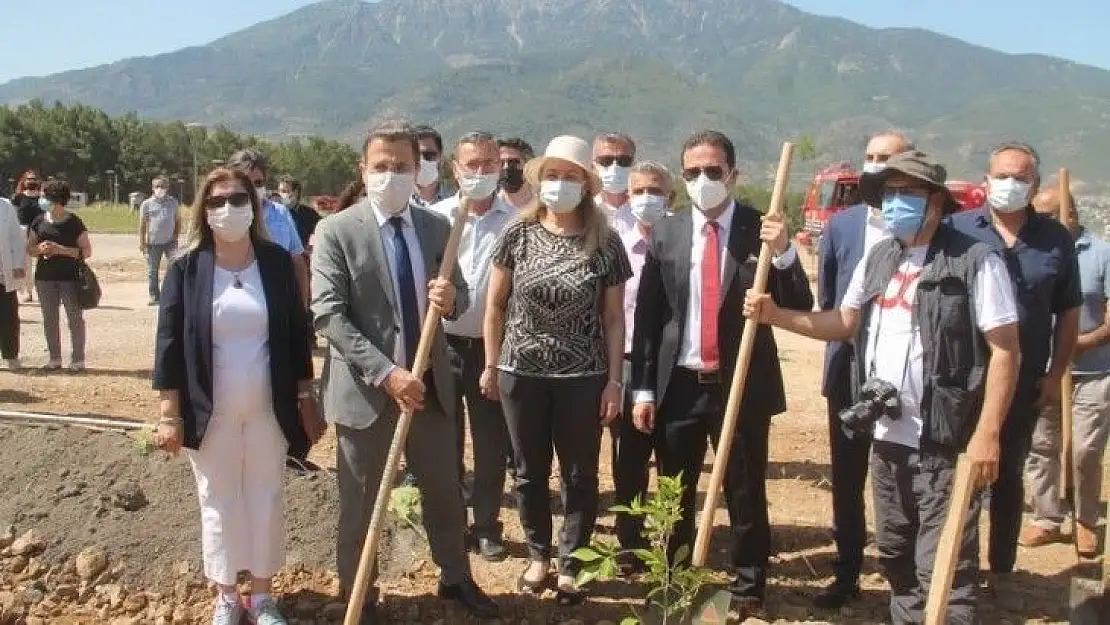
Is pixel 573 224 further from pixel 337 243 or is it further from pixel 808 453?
pixel 808 453

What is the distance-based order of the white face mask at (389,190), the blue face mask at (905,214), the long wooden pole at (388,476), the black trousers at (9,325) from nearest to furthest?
the blue face mask at (905,214) < the long wooden pole at (388,476) < the white face mask at (389,190) < the black trousers at (9,325)

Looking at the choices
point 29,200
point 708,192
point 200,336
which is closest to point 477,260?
point 708,192

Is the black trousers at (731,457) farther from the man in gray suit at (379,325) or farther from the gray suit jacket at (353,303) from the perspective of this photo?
the gray suit jacket at (353,303)

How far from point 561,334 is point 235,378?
4.42 ft

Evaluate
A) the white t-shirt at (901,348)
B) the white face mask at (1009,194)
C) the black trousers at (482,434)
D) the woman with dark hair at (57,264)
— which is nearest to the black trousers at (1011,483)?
the white face mask at (1009,194)

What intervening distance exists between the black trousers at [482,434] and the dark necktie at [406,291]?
929 millimetres

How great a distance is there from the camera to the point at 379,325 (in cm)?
381

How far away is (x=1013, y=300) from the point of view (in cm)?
335

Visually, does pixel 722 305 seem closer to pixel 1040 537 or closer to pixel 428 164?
pixel 428 164

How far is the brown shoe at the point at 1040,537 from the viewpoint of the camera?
17.6 feet

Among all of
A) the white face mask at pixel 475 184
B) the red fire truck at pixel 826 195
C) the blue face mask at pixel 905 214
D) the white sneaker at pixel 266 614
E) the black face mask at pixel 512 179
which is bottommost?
the white sneaker at pixel 266 614

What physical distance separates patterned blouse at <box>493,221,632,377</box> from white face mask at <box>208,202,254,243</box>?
1.14 metres

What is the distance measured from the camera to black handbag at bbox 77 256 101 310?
9125mm

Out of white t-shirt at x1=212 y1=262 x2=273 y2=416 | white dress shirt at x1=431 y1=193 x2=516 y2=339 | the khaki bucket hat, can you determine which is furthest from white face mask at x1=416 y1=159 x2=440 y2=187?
the khaki bucket hat
